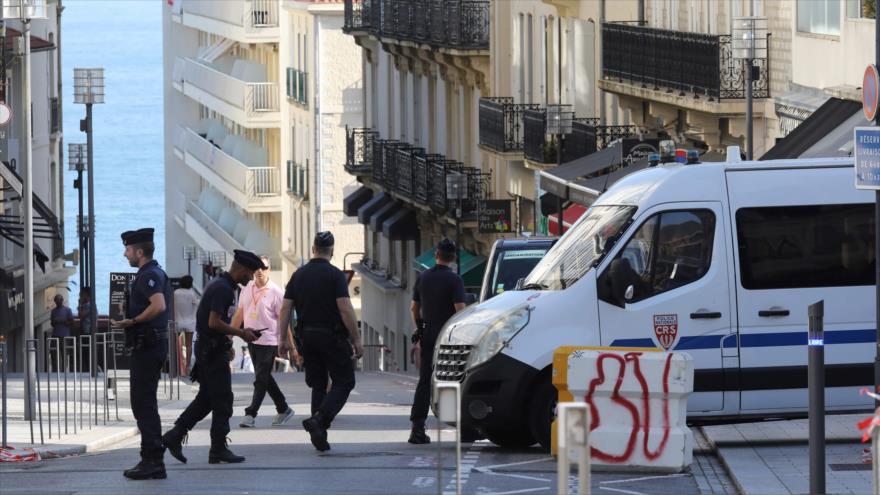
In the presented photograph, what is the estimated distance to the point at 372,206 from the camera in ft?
189

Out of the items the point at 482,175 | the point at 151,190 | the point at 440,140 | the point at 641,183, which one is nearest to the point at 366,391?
the point at 641,183

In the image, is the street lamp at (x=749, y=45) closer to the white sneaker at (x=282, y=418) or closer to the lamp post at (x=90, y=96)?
the white sneaker at (x=282, y=418)

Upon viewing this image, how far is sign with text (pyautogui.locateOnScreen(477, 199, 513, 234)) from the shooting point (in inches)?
1796

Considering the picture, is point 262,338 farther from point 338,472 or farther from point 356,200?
point 356,200

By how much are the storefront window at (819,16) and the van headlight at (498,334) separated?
11981mm

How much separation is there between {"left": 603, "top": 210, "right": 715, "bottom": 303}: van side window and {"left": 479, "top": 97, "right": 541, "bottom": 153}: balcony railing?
26.4 m

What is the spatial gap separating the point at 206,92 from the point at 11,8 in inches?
2448

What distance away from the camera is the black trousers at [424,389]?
19.1 m

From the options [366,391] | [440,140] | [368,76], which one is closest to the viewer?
[366,391]

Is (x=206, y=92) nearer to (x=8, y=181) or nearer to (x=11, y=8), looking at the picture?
(x=8, y=181)

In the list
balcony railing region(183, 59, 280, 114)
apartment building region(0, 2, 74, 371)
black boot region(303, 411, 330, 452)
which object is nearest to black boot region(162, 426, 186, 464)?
black boot region(303, 411, 330, 452)

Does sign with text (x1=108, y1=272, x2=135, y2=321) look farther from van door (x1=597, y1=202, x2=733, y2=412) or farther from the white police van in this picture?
van door (x1=597, y1=202, x2=733, y2=412)

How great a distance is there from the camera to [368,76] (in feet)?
Answer: 212

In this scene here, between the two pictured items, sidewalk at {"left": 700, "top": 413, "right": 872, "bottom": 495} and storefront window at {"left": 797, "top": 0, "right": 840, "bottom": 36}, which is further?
storefront window at {"left": 797, "top": 0, "right": 840, "bottom": 36}
